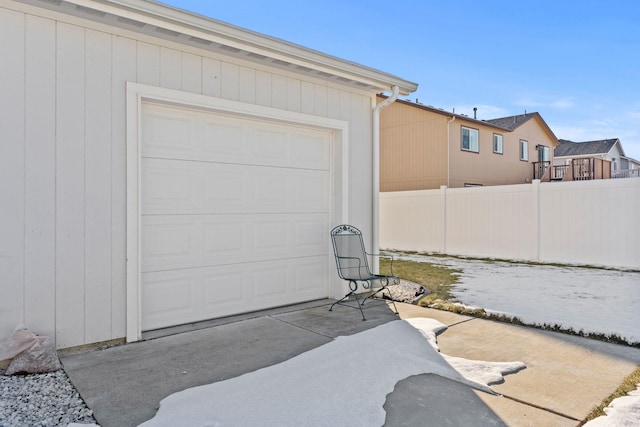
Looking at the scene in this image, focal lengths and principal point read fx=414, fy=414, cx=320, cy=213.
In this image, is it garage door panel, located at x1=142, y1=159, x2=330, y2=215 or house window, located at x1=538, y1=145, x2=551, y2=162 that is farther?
house window, located at x1=538, y1=145, x2=551, y2=162

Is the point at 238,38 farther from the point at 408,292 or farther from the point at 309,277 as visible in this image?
the point at 408,292

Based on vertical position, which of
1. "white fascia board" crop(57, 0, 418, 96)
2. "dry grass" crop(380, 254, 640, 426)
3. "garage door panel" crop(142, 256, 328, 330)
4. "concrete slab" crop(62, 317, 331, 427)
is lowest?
"concrete slab" crop(62, 317, 331, 427)

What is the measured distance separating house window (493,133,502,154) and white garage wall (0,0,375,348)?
52.0ft

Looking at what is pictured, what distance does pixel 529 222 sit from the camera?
962 cm

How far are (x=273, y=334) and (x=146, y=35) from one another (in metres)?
3.15

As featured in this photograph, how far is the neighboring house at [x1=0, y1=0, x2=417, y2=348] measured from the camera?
3.44 meters

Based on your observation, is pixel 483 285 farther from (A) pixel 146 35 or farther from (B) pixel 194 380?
(A) pixel 146 35

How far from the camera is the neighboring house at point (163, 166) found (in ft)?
11.3

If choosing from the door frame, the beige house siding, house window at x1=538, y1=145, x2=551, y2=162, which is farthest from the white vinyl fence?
house window at x1=538, y1=145, x2=551, y2=162

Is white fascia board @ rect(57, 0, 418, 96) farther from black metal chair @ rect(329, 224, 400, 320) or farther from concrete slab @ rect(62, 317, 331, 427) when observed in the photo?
concrete slab @ rect(62, 317, 331, 427)

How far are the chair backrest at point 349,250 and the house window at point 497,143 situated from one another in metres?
13.8

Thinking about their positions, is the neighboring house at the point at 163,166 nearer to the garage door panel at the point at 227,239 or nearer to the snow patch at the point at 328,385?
the garage door panel at the point at 227,239

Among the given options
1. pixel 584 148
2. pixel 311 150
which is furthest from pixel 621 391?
pixel 584 148

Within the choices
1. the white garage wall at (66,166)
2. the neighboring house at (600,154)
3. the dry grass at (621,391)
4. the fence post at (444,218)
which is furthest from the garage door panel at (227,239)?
the neighboring house at (600,154)
